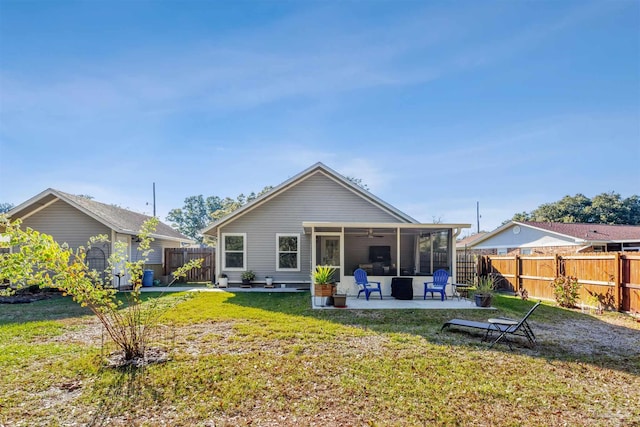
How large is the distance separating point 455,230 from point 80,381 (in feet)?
34.2

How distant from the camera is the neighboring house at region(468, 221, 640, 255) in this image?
17250mm

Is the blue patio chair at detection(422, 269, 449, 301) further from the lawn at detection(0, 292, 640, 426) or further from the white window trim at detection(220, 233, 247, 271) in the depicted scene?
the white window trim at detection(220, 233, 247, 271)

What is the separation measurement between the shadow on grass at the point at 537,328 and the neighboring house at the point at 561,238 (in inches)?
349

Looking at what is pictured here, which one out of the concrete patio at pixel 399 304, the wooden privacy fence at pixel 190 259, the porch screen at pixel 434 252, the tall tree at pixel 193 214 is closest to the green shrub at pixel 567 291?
the concrete patio at pixel 399 304

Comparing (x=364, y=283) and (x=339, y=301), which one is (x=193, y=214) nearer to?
(x=364, y=283)

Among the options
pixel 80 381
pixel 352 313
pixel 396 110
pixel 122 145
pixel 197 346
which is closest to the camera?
pixel 80 381

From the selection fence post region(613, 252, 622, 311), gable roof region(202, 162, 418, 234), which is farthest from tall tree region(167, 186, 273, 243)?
fence post region(613, 252, 622, 311)

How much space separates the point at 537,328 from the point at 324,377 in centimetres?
538

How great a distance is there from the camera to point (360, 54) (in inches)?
408

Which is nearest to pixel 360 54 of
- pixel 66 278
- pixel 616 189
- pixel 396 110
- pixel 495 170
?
pixel 396 110

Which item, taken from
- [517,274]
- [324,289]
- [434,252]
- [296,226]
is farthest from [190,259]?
[517,274]

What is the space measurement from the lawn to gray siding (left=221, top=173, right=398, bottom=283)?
690 centimetres

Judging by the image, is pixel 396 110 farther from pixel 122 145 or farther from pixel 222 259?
pixel 122 145

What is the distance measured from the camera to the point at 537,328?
731cm
